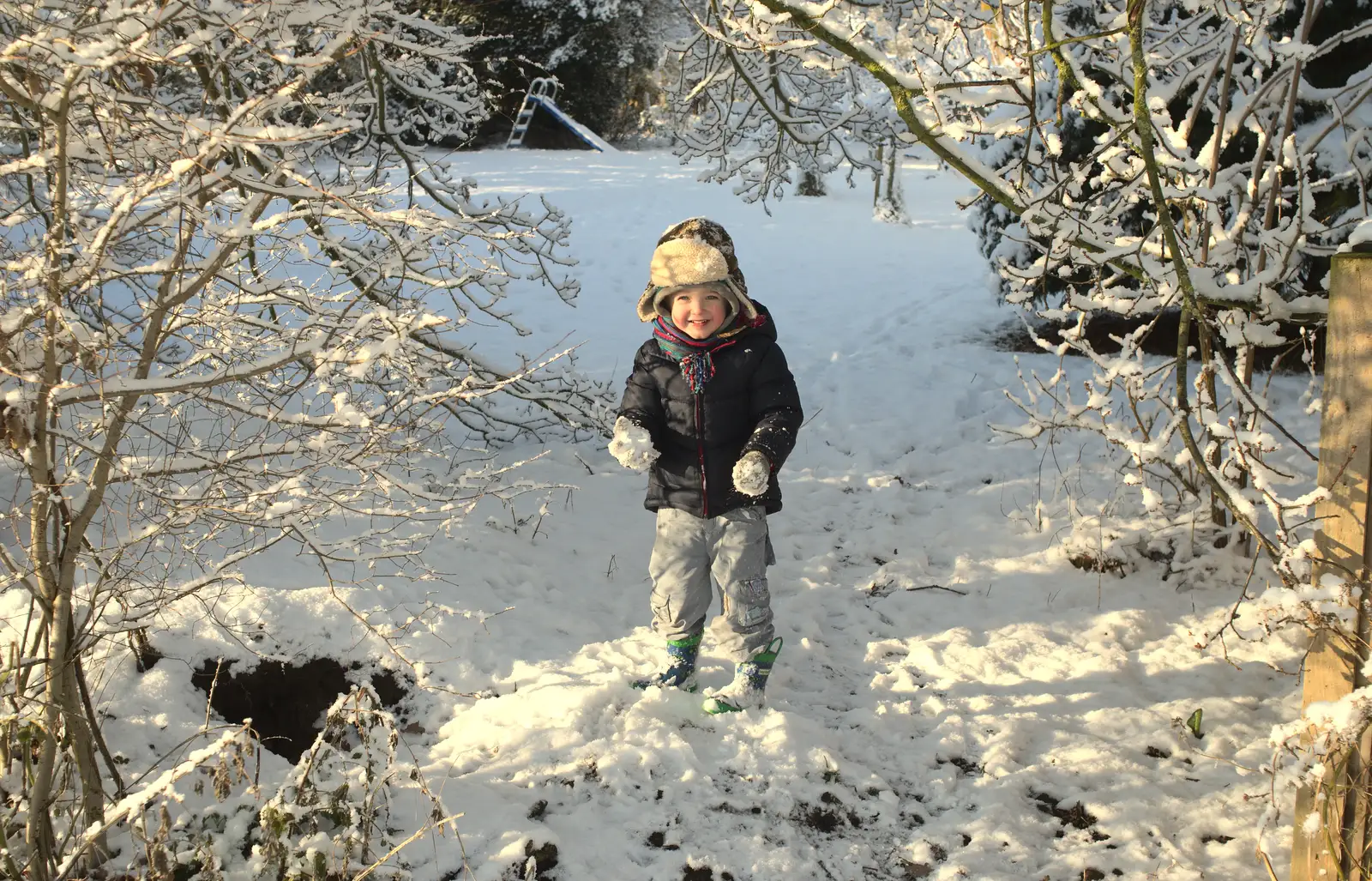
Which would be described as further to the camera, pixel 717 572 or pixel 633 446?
pixel 717 572

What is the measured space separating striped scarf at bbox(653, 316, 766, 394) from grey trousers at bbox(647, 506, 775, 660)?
456 mm

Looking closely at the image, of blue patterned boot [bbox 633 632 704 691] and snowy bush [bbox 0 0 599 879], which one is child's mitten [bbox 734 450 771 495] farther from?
snowy bush [bbox 0 0 599 879]

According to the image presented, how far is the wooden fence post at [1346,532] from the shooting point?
2236 millimetres

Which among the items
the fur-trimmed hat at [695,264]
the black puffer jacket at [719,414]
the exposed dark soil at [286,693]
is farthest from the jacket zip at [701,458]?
the exposed dark soil at [286,693]

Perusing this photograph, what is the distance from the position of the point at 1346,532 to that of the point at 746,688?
6.00 feet

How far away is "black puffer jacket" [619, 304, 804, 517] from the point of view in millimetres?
3406

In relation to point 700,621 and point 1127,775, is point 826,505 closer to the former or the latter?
point 700,621

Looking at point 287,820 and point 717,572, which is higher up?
point 717,572

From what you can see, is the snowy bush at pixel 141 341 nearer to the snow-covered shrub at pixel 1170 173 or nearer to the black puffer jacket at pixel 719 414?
the black puffer jacket at pixel 719 414

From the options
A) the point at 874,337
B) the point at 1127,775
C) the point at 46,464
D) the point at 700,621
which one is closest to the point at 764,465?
the point at 700,621

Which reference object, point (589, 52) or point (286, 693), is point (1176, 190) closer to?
point (286, 693)

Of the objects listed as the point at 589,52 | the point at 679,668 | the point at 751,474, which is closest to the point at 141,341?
the point at 751,474

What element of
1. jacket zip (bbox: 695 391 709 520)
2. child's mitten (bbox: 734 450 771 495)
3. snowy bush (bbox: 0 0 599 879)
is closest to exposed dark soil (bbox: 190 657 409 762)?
snowy bush (bbox: 0 0 599 879)

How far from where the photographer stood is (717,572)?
3.47 m
